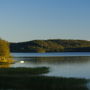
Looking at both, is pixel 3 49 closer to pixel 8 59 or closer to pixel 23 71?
pixel 8 59

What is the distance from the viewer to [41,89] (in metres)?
40.8

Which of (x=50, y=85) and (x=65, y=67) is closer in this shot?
(x=50, y=85)

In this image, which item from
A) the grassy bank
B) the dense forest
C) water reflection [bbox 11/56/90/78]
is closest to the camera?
the grassy bank

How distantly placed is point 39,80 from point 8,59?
2445 inches

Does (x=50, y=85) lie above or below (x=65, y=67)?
above

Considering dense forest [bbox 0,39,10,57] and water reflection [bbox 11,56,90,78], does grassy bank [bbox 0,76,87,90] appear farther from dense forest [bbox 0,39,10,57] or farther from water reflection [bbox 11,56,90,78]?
dense forest [bbox 0,39,10,57]

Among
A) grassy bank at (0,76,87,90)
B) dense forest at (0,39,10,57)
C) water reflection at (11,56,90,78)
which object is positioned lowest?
water reflection at (11,56,90,78)

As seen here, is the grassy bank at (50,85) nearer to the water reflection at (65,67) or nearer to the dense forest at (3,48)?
the water reflection at (65,67)

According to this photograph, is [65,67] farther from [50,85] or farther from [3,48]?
[50,85]

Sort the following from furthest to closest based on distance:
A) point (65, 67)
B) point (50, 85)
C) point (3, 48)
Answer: point (3, 48) < point (65, 67) < point (50, 85)

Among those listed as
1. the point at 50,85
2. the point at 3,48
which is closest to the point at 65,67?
the point at 3,48

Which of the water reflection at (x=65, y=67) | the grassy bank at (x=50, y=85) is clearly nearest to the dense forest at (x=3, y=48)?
the water reflection at (x=65, y=67)

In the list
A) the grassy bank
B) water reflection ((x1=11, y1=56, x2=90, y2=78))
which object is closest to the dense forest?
water reflection ((x1=11, y1=56, x2=90, y2=78))

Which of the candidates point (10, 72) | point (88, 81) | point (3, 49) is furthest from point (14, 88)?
point (3, 49)
